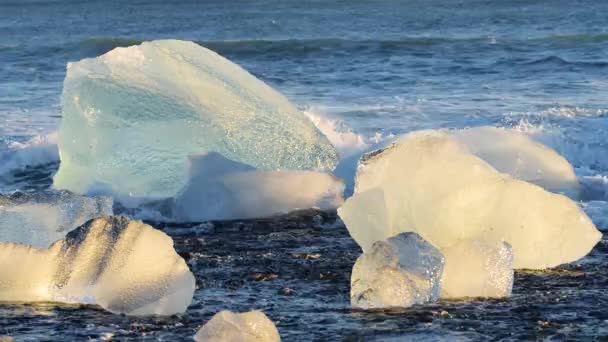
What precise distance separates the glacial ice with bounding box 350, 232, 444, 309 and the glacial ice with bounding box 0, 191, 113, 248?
4.52 feet

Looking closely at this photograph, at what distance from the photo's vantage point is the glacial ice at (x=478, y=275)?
440 centimetres

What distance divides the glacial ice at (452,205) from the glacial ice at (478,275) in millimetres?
310

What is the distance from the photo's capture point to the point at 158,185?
6391mm

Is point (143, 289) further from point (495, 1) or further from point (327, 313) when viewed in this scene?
point (495, 1)

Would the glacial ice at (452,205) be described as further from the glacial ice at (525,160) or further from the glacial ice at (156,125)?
the glacial ice at (156,125)

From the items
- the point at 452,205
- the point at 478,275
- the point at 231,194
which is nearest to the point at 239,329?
the point at 478,275

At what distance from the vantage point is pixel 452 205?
4.77 meters

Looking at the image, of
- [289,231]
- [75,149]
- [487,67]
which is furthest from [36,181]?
[487,67]

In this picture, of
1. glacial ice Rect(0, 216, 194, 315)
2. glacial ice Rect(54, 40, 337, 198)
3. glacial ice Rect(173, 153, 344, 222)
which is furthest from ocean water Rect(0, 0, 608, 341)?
glacial ice Rect(54, 40, 337, 198)

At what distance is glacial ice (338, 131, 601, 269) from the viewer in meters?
4.76

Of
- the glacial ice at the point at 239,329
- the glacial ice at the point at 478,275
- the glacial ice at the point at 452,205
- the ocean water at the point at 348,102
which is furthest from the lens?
the glacial ice at the point at 452,205

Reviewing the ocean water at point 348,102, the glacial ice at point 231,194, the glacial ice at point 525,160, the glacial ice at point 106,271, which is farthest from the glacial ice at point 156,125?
the glacial ice at point 106,271

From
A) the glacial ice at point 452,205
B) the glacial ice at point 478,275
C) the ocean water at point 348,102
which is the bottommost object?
the ocean water at point 348,102

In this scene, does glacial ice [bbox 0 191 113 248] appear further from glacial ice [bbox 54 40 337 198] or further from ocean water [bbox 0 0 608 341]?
glacial ice [bbox 54 40 337 198]
